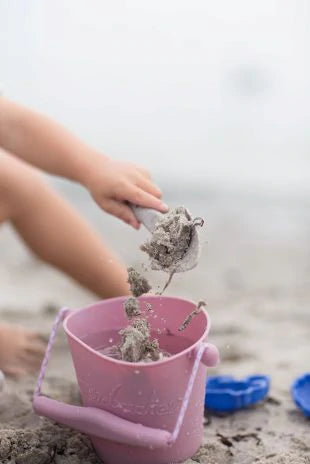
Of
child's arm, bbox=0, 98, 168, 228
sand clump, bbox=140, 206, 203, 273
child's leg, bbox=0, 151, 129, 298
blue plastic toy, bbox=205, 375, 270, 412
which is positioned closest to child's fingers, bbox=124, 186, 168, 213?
child's arm, bbox=0, 98, 168, 228

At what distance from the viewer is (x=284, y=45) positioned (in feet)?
9.91

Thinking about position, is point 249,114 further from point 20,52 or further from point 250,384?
point 250,384

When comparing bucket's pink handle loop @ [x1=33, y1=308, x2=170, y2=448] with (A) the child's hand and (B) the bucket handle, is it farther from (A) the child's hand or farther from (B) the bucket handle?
(A) the child's hand

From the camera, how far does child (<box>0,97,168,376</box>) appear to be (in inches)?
53.4

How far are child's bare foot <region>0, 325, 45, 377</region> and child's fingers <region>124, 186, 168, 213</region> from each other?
421 millimetres

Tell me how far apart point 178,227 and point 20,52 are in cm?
203

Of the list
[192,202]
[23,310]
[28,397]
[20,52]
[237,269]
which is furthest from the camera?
[20,52]

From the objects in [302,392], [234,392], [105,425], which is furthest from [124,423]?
[302,392]

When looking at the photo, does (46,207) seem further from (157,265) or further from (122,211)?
(157,265)

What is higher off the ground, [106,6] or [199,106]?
[106,6]

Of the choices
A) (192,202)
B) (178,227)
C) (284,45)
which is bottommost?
(192,202)

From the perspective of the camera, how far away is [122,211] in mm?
1240

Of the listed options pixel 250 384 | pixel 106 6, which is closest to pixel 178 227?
pixel 250 384

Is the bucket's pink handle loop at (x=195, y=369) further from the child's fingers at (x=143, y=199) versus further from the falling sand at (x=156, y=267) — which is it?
the child's fingers at (x=143, y=199)
